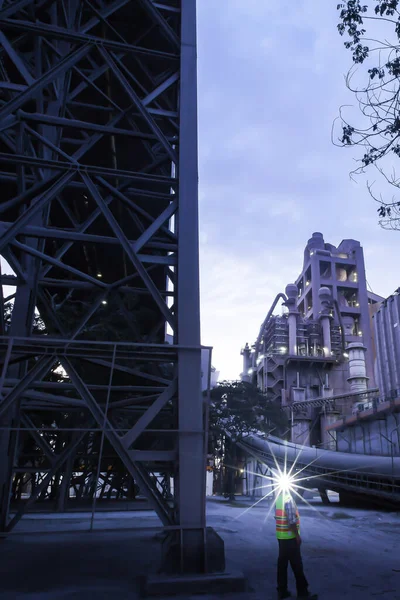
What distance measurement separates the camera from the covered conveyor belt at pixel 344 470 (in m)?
21.4

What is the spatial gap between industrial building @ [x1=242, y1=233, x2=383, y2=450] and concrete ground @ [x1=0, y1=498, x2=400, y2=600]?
1603 inches

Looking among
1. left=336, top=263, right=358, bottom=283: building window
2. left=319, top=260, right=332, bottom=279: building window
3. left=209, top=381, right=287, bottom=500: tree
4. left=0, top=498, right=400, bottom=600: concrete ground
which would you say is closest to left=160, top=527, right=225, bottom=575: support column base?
left=0, top=498, right=400, bottom=600: concrete ground

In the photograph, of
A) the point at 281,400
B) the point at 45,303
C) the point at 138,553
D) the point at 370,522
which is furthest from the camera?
the point at 281,400

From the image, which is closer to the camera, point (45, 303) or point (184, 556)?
point (184, 556)

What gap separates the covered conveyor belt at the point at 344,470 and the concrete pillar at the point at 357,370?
19913mm

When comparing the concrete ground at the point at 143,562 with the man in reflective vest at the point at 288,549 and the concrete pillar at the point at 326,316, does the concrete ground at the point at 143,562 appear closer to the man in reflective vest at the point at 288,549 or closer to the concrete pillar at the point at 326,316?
the man in reflective vest at the point at 288,549

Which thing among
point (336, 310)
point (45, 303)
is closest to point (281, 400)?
point (336, 310)

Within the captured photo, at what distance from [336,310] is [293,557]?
204 ft

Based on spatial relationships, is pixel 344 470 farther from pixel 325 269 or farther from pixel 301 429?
pixel 325 269

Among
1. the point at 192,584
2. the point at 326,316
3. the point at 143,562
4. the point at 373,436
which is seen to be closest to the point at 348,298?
the point at 326,316

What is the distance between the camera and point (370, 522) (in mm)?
16844

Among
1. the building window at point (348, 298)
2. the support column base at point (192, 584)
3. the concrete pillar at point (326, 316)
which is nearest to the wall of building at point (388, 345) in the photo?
the concrete pillar at point (326, 316)

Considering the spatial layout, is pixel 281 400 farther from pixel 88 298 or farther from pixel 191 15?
pixel 191 15

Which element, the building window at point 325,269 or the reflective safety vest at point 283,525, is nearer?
the reflective safety vest at point 283,525
